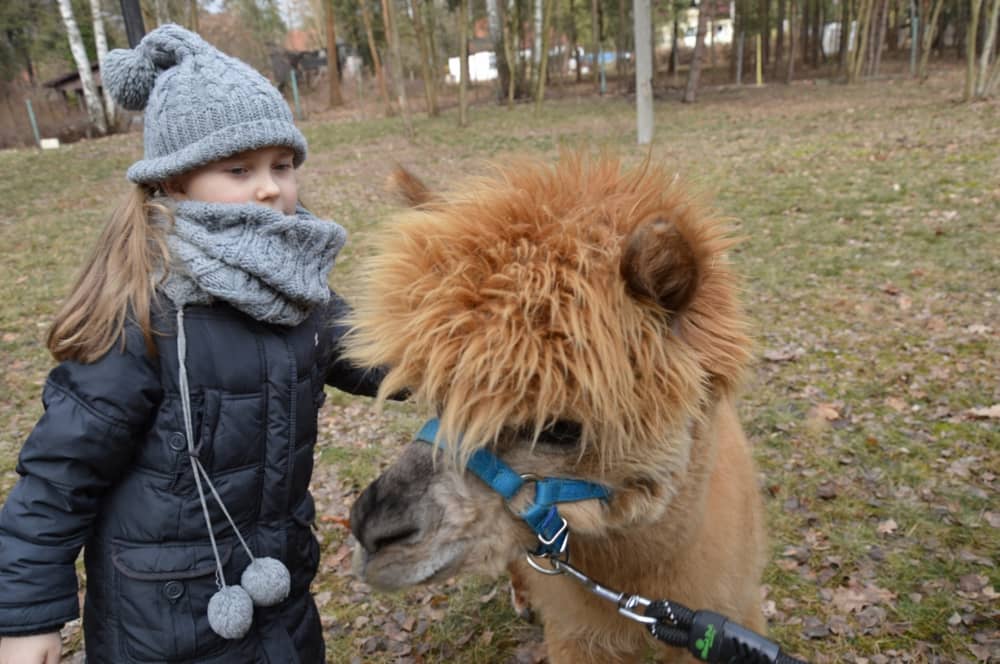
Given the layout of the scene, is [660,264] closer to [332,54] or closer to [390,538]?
[390,538]

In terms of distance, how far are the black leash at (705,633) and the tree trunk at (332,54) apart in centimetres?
2766

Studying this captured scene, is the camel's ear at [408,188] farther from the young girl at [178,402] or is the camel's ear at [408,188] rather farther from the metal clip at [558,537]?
the metal clip at [558,537]

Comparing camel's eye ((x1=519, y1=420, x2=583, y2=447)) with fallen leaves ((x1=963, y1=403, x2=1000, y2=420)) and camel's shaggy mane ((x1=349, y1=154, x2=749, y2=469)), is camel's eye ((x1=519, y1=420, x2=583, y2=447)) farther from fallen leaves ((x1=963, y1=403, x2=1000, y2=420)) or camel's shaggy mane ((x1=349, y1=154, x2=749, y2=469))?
fallen leaves ((x1=963, y1=403, x2=1000, y2=420))

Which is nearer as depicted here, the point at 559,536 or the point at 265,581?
the point at 559,536

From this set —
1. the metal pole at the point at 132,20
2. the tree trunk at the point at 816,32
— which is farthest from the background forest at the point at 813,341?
the tree trunk at the point at 816,32

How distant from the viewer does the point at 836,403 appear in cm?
480

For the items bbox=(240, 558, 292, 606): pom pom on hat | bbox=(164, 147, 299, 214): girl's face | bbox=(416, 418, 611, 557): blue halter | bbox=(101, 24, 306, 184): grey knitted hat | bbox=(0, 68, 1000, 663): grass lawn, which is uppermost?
bbox=(101, 24, 306, 184): grey knitted hat

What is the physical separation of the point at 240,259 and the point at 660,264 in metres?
1.13

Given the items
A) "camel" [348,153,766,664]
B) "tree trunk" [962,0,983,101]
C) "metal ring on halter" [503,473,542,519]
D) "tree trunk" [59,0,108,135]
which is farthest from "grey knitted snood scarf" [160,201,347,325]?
"tree trunk" [59,0,108,135]

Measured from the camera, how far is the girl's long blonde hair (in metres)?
1.79

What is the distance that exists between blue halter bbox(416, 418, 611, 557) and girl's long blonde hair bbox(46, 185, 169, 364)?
99 centimetres

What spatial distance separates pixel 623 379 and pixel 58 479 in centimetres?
147

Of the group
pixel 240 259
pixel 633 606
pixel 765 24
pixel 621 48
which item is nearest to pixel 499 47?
pixel 621 48

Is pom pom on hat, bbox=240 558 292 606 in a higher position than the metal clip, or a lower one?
lower
